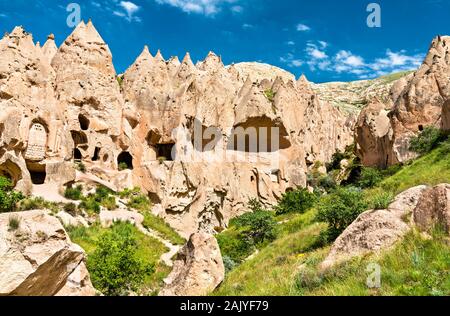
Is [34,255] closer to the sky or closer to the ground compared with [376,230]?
closer to the ground

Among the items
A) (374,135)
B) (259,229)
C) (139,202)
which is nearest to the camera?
(259,229)

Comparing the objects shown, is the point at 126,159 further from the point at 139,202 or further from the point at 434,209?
the point at 434,209

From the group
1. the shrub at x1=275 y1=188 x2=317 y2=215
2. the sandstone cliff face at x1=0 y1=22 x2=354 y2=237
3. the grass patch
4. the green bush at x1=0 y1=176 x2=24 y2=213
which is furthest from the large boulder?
the sandstone cliff face at x1=0 y1=22 x2=354 y2=237

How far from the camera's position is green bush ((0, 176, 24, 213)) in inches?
707

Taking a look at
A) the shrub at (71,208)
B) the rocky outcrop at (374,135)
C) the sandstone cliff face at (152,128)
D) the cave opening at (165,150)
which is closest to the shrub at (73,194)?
Result: the sandstone cliff face at (152,128)

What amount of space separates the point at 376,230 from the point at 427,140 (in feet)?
54.1

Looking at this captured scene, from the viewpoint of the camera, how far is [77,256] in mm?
6648

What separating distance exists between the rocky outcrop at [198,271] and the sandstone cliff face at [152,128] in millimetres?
16647

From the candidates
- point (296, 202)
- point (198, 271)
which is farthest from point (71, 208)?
point (198, 271)

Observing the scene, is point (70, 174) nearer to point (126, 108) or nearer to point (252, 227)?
point (126, 108)

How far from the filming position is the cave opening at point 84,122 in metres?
27.8

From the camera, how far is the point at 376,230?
6.90 meters

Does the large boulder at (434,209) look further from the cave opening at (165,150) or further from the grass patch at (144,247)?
the cave opening at (165,150)

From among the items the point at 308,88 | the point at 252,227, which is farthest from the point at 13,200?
the point at 308,88
